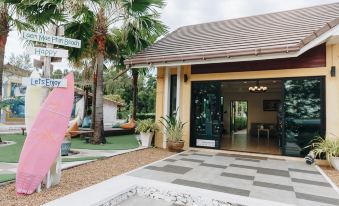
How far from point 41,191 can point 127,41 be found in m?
7.49

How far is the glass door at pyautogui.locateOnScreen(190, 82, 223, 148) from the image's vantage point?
9.33m

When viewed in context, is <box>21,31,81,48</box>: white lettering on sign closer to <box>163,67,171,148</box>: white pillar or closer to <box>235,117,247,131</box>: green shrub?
<box>163,67,171,148</box>: white pillar

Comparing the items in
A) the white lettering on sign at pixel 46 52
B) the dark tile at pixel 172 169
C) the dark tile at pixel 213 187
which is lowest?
the dark tile at pixel 172 169

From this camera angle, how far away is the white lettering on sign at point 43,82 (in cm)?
415

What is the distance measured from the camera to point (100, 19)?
9570 millimetres

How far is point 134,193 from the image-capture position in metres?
4.70

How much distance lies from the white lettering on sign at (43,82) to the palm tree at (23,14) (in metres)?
4.19

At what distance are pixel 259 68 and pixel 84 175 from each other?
651 cm

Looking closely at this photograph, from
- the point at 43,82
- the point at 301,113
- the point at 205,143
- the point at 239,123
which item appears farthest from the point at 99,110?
the point at 239,123

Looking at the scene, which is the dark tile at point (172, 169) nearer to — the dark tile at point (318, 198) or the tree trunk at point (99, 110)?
the dark tile at point (318, 198)

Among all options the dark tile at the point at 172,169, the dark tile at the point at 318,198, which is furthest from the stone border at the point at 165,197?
the dark tile at the point at 318,198

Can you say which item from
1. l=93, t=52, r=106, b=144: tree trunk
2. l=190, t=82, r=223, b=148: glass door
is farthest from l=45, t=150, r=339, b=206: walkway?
l=93, t=52, r=106, b=144: tree trunk

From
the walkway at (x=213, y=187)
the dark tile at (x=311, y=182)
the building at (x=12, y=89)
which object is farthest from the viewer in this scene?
the building at (x=12, y=89)

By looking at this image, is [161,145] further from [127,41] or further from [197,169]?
[127,41]
